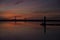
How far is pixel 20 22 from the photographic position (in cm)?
744

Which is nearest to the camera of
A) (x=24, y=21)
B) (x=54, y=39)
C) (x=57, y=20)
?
(x=54, y=39)

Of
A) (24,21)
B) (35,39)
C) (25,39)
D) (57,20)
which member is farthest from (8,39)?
(24,21)

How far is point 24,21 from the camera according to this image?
23.7 feet

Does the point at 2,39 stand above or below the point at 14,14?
below

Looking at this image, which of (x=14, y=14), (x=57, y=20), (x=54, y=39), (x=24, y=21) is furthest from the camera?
(x=24, y=21)

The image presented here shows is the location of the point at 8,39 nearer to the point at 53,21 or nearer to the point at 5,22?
the point at 53,21

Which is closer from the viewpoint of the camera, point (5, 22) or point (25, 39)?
point (25, 39)

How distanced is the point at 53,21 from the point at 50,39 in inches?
118

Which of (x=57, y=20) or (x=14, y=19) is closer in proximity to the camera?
(x=57, y=20)

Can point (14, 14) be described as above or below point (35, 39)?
above

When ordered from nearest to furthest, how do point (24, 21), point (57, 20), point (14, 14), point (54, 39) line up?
point (54, 39), point (57, 20), point (14, 14), point (24, 21)

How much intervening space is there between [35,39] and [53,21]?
302cm

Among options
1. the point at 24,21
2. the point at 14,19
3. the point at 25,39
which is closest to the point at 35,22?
the point at 24,21

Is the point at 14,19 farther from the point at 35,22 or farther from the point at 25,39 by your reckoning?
the point at 25,39
